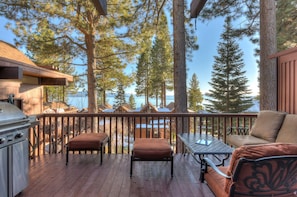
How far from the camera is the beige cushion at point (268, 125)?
13.5 feet

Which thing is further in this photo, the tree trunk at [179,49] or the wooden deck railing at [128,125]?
the tree trunk at [179,49]

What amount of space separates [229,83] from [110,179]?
720 inches

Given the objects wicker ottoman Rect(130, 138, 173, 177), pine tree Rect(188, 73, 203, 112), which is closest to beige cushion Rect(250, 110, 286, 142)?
wicker ottoman Rect(130, 138, 173, 177)

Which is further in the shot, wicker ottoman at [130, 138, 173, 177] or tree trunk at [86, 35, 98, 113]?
tree trunk at [86, 35, 98, 113]

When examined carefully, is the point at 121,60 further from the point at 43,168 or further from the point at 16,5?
the point at 43,168

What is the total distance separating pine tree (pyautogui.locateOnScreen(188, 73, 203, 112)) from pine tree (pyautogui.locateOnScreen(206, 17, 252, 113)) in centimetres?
403

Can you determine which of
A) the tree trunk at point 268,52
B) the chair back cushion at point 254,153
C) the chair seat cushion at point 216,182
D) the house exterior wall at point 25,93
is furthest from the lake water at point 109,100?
the chair back cushion at point 254,153

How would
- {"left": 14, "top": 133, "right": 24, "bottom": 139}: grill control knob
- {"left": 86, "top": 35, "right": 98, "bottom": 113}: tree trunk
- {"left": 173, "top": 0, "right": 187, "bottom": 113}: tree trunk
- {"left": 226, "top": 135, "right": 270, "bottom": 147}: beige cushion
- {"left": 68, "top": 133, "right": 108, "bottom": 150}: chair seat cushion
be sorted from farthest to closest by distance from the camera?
{"left": 86, "top": 35, "right": 98, "bottom": 113}: tree trunk, {"left": 173, "top": 0, "right": 187, "bottom": 113}: tree trunk, {"left": 68, "top": 133, "right": 108, "bottom": 150}: chair seat cushion, {"left": 226, "top": 135, "right": 270, "bottom": 147}: beige cushion, {"left": 14, "top": 133, "right": 24, "bottom": 139}: grill control knob

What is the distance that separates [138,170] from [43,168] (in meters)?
1.70

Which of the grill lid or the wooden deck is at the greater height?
the grill lid

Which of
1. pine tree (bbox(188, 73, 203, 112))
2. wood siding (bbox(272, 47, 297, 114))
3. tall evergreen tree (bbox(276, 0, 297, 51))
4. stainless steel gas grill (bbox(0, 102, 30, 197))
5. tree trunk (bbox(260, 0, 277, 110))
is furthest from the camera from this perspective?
pine tree (bbox(188, 73, 203, 112))

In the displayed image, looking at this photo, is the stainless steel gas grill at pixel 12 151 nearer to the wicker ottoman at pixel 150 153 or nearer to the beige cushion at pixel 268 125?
the wicker ottoman at pixel 150 153

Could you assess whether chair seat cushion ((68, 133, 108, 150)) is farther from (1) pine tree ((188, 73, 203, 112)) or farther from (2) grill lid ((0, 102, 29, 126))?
(1) pine tree ((188, 73, 203, 112))

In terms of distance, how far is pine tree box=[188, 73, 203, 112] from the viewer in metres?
24.3
